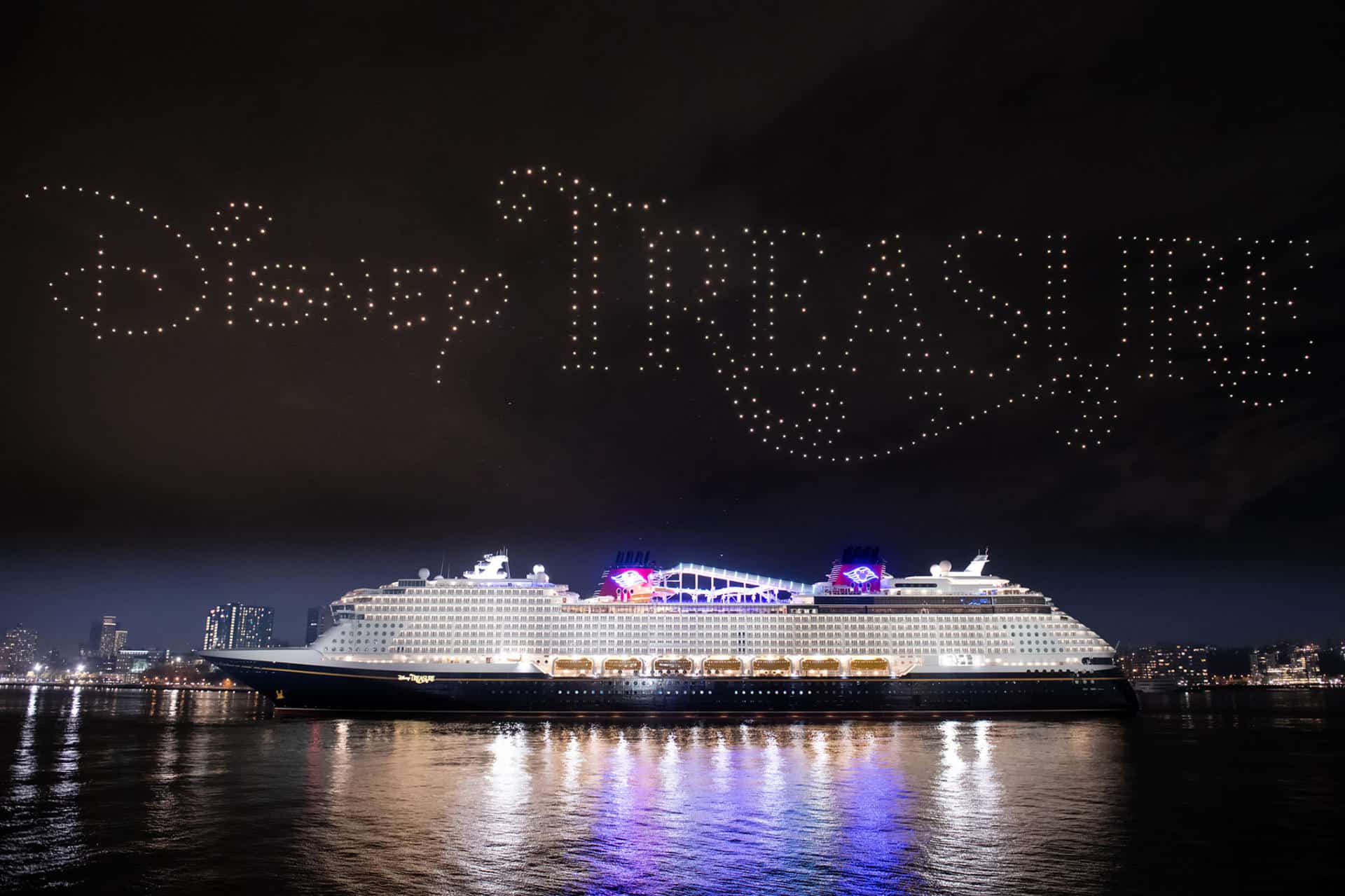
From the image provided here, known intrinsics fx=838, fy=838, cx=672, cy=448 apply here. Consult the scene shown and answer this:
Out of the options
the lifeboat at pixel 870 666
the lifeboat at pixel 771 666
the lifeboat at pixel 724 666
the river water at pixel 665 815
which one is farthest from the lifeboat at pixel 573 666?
the lifeboat at pixel 870 666

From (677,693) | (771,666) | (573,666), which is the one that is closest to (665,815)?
(677,693)

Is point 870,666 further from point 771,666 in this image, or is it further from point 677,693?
point 677,693

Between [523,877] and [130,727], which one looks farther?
[130,727]

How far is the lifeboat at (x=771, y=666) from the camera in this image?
56.5 m

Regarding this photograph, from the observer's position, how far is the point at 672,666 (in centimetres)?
Answer: 5656

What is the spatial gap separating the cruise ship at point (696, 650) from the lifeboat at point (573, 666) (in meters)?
0.10

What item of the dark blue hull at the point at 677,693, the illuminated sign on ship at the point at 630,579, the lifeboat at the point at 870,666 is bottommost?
the dark blue hull at the point at 677,693

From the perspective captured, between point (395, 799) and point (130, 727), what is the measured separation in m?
38.4

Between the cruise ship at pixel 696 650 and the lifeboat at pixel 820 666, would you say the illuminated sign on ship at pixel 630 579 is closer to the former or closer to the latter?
the cruise ship at pixel 696 650

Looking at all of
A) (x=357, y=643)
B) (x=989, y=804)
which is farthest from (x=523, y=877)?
(x=357, y=643)

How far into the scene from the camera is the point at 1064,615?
59.2m

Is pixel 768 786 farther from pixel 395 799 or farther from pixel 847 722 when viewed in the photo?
pixel 847 722

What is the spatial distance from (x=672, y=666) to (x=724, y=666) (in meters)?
3.46

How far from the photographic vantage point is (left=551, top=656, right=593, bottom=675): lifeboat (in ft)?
182
